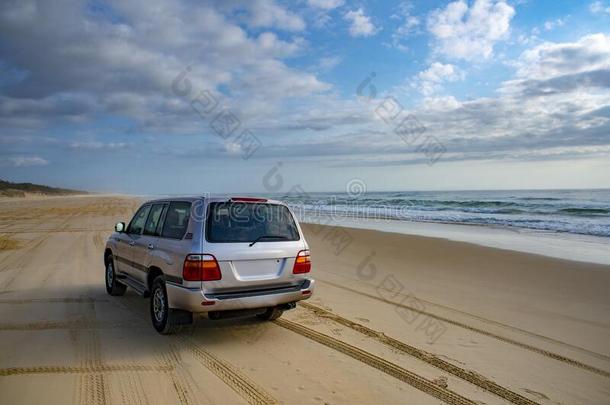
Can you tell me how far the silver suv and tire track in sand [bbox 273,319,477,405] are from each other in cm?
44

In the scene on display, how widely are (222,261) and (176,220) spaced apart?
1.08 metres

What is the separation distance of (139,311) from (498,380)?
497 centimetres

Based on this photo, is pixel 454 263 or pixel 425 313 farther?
pixel 454 263

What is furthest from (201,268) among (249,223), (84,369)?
(84,369)

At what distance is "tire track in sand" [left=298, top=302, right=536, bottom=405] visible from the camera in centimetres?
400

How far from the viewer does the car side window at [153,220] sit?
6090 millimetres

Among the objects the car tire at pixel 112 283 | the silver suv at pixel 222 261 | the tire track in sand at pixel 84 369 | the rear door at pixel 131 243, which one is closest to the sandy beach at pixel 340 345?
the tire track in sand at pixel 84 369

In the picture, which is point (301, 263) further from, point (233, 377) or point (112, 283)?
point (112, 283)

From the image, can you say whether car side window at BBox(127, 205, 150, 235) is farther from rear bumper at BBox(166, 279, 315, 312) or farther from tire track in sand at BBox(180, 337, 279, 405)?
A: tire track in sand at BBox(180, 337, 279, 405)

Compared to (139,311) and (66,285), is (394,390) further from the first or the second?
(66,285)

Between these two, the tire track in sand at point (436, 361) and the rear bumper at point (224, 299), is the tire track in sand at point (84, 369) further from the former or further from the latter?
the tire track in sand at point (436, 361)

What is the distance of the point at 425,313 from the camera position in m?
6.64

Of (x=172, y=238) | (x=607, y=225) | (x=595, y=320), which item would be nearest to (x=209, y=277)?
(x=172, y=238)

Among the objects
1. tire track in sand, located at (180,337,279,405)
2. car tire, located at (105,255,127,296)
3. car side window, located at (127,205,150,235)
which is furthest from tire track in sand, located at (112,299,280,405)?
car tire, located at (105,255,127,296)
